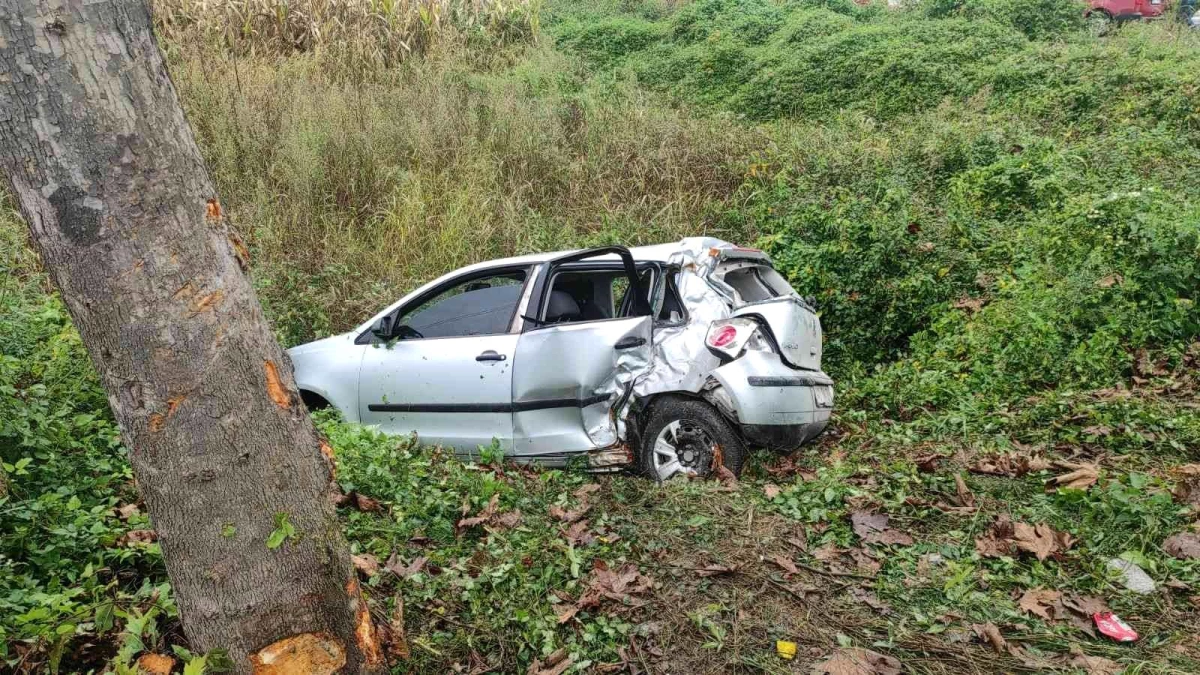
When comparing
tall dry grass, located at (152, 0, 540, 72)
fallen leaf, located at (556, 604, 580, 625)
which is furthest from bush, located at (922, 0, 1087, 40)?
fallen leaf, located at (556, 604, 580, 625)

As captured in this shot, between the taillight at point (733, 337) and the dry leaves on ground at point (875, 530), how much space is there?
1.32 metres

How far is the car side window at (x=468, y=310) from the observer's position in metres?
5.83

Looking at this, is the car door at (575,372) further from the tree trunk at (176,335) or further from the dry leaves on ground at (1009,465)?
the tree trunk at (176,335)

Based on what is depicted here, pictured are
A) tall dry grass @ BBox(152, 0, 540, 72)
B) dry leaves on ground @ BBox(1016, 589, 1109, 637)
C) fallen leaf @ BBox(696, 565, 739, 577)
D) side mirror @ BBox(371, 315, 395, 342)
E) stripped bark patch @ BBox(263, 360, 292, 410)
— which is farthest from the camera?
tall dry grass @ BBox(152, 0, 540, 72)

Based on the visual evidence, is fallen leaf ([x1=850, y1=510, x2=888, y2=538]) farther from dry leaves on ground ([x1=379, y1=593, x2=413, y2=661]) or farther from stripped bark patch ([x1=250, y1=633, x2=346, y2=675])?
stripped bark patch ([x1=250, y1=633, x2=346, y2=675])

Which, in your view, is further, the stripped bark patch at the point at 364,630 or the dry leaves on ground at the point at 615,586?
the dry leaves on ground at the point at 615,586

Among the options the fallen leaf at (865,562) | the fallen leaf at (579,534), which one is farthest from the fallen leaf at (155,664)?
the fallen leaf at (865,562)

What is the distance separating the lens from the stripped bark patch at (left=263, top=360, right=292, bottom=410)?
2.39 m

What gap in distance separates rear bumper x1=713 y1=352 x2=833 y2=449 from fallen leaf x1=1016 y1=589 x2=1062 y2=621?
1.91 meters

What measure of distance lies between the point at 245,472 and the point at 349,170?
8.60 meters

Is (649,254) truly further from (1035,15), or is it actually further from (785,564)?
(1035,15)

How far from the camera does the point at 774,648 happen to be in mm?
3213

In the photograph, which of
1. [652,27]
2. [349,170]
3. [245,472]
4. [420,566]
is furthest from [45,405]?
[652,27]

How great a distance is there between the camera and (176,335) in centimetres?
220
